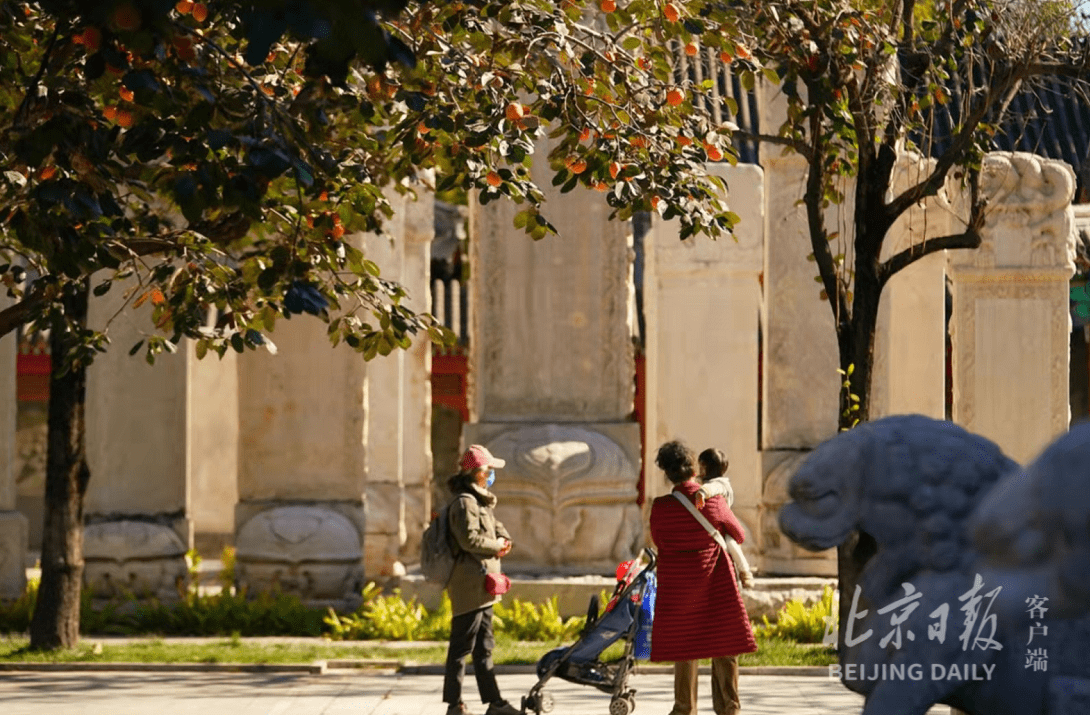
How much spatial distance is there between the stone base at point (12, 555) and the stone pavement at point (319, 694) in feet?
A: 9.87

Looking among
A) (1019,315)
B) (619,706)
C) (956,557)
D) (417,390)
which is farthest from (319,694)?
(417,390)

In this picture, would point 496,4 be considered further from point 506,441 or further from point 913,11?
point 506,441

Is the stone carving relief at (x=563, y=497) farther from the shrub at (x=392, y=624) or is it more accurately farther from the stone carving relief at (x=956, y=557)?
the stone carving relief at (x=956, y=557)

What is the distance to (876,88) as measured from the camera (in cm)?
1054

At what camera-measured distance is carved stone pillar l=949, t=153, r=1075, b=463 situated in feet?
50.1

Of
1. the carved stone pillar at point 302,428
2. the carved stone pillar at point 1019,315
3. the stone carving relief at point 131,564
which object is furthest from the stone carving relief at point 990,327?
the stone carving relief at point 131,564

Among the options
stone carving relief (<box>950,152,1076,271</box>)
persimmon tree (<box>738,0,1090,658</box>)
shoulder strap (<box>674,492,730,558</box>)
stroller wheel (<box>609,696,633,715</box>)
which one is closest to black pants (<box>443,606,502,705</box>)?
stroller wheel (<box>609,696,633,715</box>)

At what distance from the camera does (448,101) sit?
872 cm

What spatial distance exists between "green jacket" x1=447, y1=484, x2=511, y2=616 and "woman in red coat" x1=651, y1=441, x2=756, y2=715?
98cm

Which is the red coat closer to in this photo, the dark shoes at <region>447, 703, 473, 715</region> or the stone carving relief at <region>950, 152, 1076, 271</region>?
the dark shoes at <region>447, 703, 473, 715</region>

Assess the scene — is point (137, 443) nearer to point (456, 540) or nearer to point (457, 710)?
point (456, 540)

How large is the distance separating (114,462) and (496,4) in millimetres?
7467

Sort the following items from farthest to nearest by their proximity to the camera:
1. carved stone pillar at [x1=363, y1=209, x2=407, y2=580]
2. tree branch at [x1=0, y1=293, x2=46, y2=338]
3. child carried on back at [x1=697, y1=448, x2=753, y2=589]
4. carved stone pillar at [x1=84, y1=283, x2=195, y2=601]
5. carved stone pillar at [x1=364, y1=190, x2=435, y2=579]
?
1. carved stone pillar at [x1=364, y1=190, x2=435, y2=579]
2. carved stone pillar at [x1=363, y1=209, x2=407, y2=580]
3. carved stone pillar at [x1=84, y1=283, x2=195, y2=601]
4. tree branch at [x1=0, y1=293, x2=46, y2=338]
5. child carried on back at [x1=697, y1=448, x2=753, y2=589]

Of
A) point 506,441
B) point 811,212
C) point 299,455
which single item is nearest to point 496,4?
point 811,212
